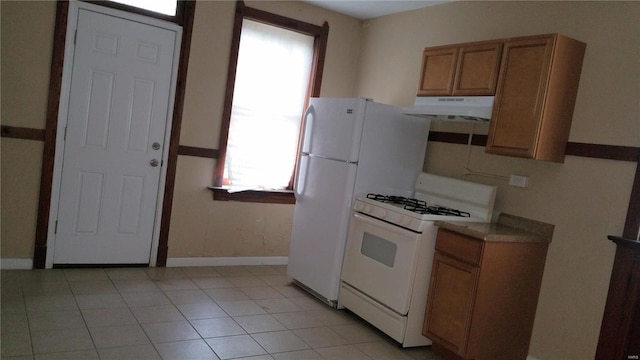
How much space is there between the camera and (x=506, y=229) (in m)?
3.19

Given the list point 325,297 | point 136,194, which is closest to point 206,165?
point 136,194

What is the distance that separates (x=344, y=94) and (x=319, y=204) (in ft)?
5.31

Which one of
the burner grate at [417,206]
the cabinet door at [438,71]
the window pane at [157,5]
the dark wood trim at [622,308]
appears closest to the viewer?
the dark wood trim at [622,308]

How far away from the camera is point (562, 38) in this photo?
2871 millimetres

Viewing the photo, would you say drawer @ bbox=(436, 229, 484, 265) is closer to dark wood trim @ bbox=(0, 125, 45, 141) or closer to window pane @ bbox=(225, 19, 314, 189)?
window pane @ bbox=(225, 19, 314, 189)

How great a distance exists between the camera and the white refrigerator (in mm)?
3727

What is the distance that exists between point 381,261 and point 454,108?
1.22 m

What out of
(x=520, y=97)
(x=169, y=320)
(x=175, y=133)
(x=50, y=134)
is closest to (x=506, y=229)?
(x=520, y=97)

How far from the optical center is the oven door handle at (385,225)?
10.5ft

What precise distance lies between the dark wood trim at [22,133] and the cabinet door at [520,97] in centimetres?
335

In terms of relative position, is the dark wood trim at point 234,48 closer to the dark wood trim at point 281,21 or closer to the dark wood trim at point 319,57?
the dark wood trim at point 281,21

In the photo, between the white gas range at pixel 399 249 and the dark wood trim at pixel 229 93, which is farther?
the dark wood trim at pixel 229 93

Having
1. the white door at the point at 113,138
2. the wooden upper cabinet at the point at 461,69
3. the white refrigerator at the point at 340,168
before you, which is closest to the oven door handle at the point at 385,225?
the white refrigerator at the point at 340,168

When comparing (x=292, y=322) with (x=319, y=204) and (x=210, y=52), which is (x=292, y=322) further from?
(x=210, y=52)
